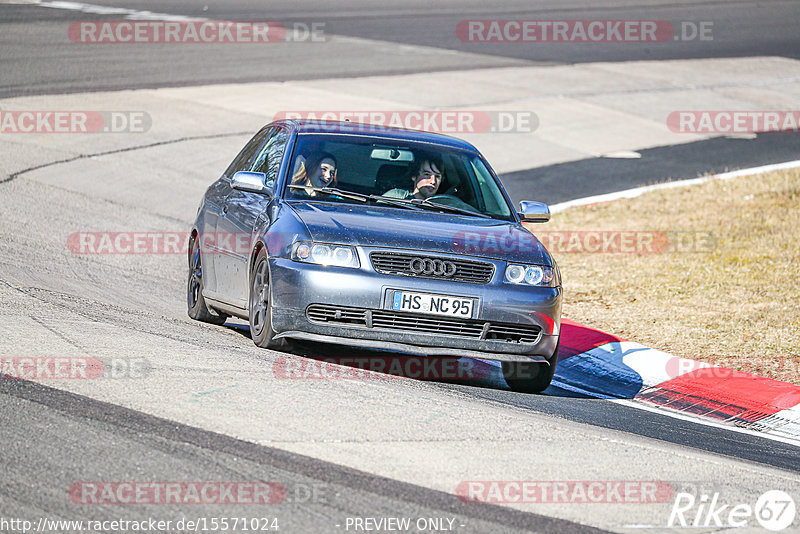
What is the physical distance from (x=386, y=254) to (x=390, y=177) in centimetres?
139

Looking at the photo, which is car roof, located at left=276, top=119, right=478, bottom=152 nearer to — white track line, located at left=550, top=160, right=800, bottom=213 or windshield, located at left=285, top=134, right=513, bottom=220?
windshield, located at left=285, top=134, right=513, bottom=220

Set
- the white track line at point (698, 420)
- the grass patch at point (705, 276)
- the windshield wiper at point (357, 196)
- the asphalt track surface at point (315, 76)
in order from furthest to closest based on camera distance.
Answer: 1. the grass patch at point (705, 276)
2. the windshield wiper at point (357, 196)
3. the white track line at point (698, 420)
4. the asphalt track surface at point (315, 76)

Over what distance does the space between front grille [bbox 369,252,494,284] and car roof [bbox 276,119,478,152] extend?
5.58 feet

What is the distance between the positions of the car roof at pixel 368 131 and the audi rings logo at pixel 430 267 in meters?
1.72

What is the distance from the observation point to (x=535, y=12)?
3397cm

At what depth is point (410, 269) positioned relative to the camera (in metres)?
7.49

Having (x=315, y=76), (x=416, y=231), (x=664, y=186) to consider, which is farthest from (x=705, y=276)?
(x=315, y=76)

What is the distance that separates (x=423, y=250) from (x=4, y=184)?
8.48 metres

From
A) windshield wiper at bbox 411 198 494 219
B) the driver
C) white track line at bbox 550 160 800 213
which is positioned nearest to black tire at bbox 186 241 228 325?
the driver

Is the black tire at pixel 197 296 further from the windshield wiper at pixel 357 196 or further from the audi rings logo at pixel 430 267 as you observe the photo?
the audi rings logo at pixel 430 267

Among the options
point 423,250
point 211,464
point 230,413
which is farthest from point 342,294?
point 211,464

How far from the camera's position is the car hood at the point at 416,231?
757 cm

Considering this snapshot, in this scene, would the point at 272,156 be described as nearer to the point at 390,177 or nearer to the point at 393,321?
the point at 390,177

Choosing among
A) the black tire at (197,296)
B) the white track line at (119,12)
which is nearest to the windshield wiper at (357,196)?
the black tire at (197,296)
